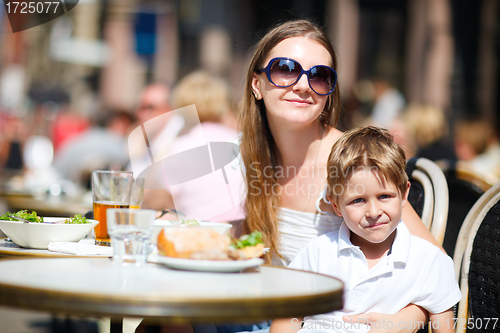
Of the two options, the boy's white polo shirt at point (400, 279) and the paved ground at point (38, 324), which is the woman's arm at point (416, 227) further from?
the paved ground at point (38, 324)

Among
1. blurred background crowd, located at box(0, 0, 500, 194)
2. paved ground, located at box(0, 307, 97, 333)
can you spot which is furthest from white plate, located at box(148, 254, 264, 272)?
paved ground, located at box(0, 307, 97, 333)

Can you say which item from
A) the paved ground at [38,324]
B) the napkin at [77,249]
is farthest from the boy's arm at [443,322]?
the paved ground at [38,324]

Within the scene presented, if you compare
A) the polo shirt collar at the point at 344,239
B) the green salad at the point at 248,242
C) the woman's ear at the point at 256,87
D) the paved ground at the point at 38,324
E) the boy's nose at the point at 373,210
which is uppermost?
the woman's ear at the point at 256,87

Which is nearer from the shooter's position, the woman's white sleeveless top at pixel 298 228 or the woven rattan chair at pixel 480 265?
the woven rattan chair at pixel 480 265

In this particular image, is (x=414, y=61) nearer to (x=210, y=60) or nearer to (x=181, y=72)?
(x=210, y=60)

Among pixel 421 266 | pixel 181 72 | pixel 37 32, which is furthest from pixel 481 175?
pixel 37 32

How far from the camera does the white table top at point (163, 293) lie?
3.34 feet

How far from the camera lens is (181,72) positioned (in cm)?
1559

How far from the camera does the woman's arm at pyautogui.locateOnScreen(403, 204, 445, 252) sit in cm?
192

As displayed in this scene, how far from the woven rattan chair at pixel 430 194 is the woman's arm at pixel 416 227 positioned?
16cm

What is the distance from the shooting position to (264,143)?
2.46 m

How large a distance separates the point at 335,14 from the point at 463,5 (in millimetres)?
2736

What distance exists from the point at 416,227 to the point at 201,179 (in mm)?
1495

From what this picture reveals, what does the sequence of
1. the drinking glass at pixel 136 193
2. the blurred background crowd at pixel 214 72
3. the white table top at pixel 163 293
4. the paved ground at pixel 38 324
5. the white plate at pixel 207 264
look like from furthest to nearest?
the blurred background crowd at pixel 214 72 < the paved ground at pixel 38 324 < the drinking glass at pixel 136 193 < the white plate at pixel 207 264 < the white table top at pixel 163 293
